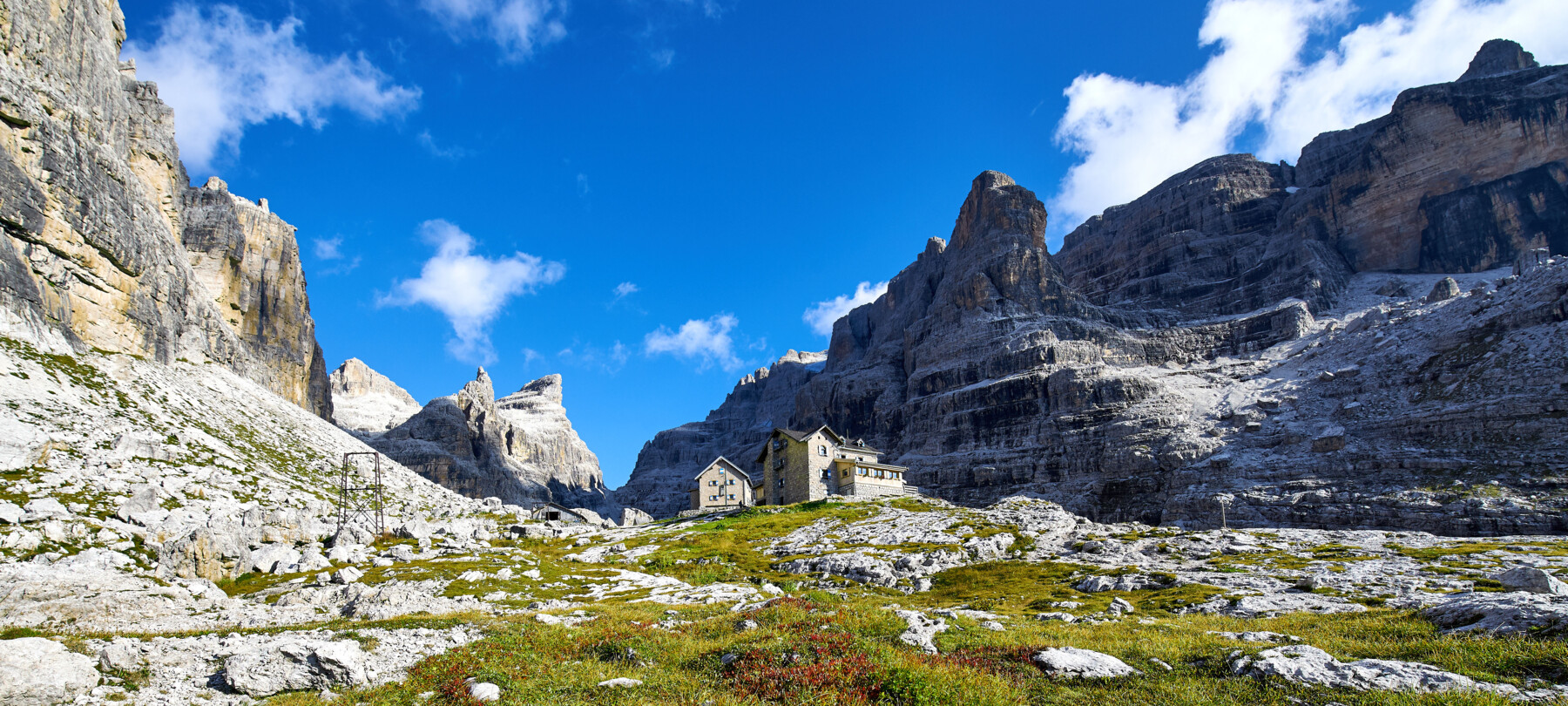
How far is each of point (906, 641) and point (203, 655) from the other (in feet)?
61.1

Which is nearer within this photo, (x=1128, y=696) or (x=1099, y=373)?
(x=1128, y=696)

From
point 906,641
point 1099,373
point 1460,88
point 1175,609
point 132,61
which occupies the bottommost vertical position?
point 1175,609

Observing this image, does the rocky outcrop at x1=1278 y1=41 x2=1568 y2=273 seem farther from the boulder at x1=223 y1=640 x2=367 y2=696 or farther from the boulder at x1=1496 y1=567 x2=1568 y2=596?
the boulder at x1=223 y1=640 x2=367 y2=696

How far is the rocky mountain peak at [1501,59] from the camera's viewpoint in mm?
187125

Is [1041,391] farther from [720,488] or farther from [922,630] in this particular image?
[922,630]

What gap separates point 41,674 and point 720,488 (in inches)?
4012

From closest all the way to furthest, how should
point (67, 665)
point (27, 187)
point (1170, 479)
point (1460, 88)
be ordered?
point (67, 665) → point (27, 187) → point (1170, 479) → point (1460, 88)

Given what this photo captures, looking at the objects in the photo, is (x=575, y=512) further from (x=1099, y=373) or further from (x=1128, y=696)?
(x=1099, y=373)

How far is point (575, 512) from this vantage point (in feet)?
344

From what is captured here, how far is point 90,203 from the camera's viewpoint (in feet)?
230

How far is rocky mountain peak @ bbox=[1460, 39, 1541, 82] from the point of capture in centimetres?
18712

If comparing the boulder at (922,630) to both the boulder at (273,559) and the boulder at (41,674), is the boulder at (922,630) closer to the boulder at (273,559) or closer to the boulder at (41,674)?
the boulder at (41,674)

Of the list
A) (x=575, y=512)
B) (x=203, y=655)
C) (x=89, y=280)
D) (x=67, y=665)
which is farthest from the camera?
(x=575, y=512)

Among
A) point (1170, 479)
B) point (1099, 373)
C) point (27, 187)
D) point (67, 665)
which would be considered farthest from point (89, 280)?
point (1099, 373)
